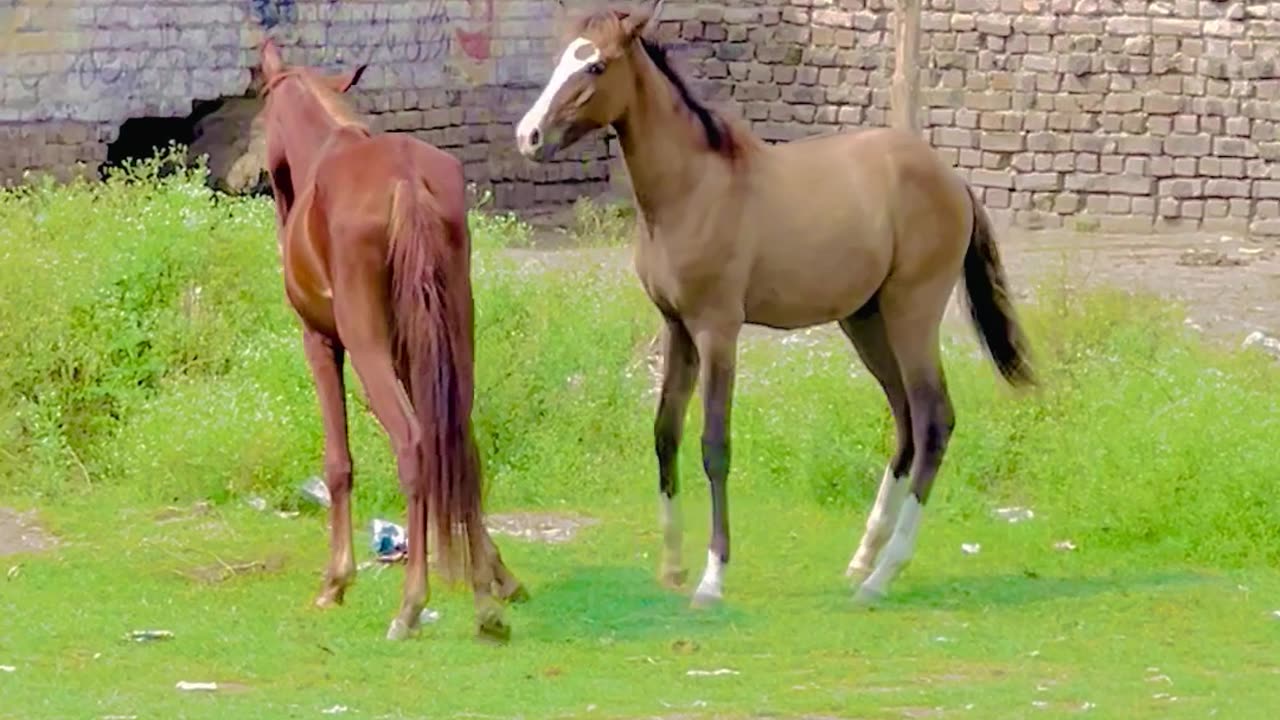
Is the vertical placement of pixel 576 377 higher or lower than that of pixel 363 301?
lower

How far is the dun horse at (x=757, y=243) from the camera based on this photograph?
930 cm

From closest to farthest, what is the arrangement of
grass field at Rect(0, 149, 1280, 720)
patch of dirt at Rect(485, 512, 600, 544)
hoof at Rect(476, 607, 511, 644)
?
grass field at Rect(0, 149, 1280, 720)
hoof at Rect(476, 607, 511, 644)
patch of dirt at Rect(485, 512, 600, 544)

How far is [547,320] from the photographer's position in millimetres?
13094

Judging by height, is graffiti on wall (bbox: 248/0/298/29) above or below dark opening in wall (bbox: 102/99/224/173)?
above

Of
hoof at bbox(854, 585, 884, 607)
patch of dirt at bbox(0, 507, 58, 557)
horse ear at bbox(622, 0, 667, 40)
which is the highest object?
horse ear at bbox(622, 0, 667, 40)

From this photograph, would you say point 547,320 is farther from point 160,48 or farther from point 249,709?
point 160,48

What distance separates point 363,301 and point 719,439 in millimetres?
1468

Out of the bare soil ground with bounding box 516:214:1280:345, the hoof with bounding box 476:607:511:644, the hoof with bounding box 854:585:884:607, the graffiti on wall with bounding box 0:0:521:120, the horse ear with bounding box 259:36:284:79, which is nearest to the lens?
the hoof with bounding box 476:607:511:644

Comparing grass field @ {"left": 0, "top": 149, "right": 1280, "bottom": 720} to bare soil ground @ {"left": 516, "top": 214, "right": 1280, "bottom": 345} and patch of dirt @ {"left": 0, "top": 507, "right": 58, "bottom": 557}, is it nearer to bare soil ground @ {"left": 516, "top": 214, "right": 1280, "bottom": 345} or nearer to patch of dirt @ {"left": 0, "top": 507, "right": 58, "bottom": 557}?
patch of dirt @ {"left": 0, "top": 507, "right": 58, "bottom": 557}

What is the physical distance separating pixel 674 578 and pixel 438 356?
5.50 ft

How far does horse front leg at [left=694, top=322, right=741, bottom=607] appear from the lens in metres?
9.30

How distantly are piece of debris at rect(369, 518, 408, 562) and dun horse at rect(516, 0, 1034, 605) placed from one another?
3.48 ft

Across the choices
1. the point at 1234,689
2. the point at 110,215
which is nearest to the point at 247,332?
the point at 110,215

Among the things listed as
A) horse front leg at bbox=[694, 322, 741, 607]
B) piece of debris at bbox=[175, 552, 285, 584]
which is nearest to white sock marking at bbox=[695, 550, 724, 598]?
horse front leg at bbox=[694, 322, 741, 607]
